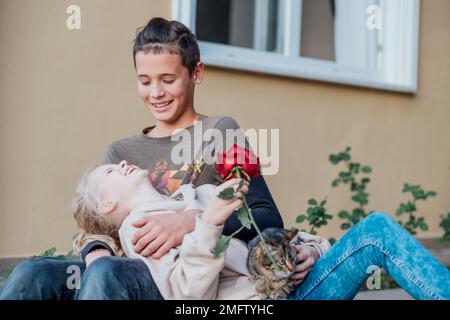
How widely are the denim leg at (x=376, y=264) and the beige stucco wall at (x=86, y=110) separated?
147 centimetres

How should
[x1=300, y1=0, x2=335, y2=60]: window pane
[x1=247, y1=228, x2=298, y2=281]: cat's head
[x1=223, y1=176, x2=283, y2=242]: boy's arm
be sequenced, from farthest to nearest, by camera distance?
[x1=300, y1=0, x2=335, y2=60]: window pane, [x1=223, y1=176, x2=283, y2=242]: boy's arm, [x1=247, y1=228, x2=298, y2=281]: cat's head

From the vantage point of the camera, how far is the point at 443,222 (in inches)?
145

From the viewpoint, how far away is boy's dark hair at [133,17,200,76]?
171cm

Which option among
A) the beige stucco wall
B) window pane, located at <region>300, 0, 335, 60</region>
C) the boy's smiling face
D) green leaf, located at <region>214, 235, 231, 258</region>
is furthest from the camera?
window pane, located at <region>300, 0, 335, 60</region>

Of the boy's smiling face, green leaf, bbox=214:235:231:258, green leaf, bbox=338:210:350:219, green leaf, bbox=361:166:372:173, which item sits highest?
the boy's smiling face

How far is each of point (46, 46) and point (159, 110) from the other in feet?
3.67

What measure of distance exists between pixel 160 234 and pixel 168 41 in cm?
54

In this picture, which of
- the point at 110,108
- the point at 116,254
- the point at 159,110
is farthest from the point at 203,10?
the point at 116,254

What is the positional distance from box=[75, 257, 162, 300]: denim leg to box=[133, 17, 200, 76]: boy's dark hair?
1.87 feet

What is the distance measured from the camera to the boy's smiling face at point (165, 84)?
171 cm

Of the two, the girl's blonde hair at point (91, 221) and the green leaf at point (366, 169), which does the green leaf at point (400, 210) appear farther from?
the girl's blonde hair at point (91, 221)

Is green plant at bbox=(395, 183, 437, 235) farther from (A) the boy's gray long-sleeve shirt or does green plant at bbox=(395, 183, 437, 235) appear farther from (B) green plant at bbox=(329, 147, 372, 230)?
(A) the boy's gray long-sleeve shirt

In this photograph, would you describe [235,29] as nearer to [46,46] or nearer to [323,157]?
[323,157]

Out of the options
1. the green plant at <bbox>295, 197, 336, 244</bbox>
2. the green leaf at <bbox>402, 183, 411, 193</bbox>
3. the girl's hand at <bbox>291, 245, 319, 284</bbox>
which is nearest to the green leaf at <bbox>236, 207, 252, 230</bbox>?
the girl's hand at <bbox>291, 245, 319, 284</bbox>
